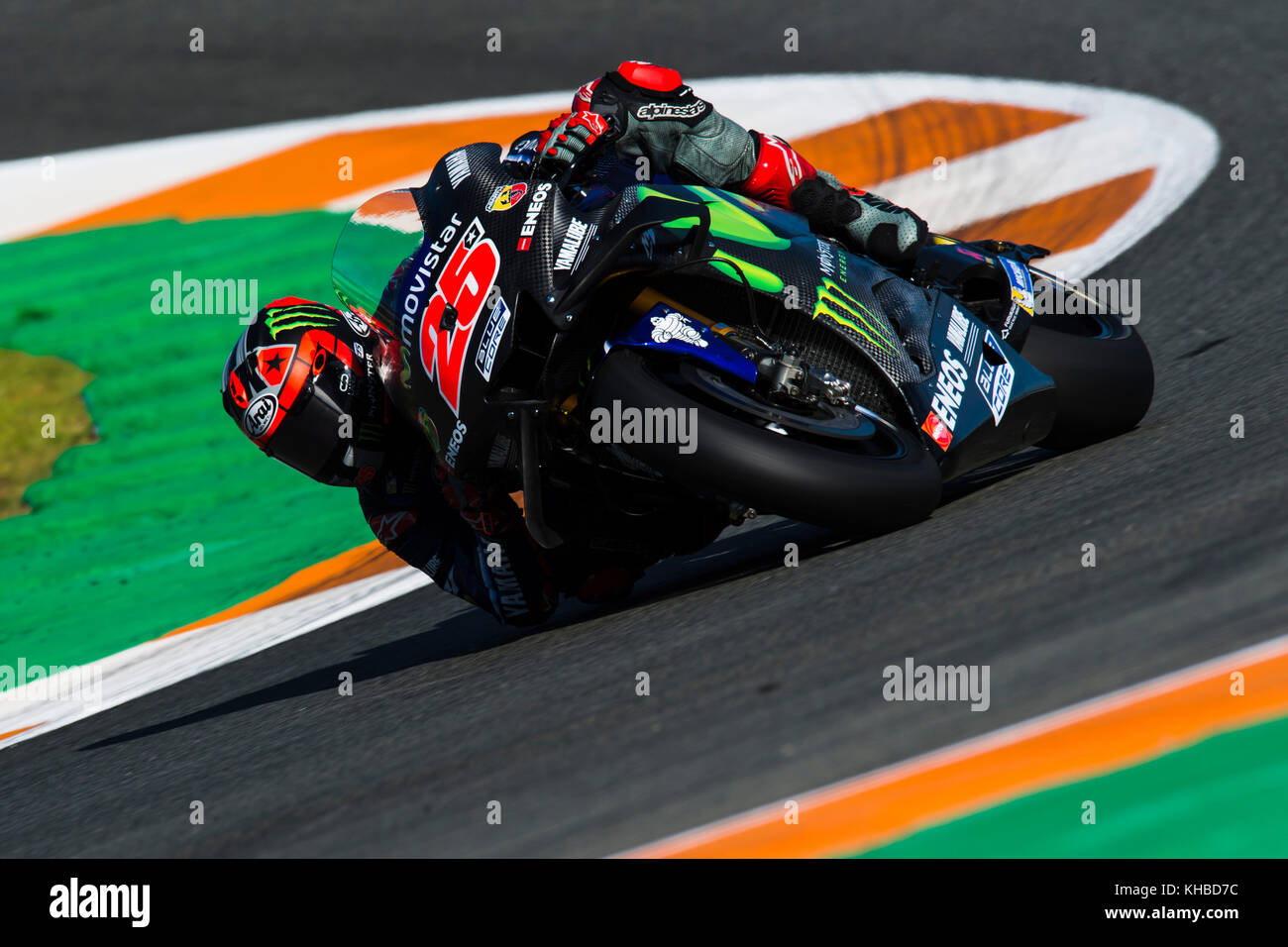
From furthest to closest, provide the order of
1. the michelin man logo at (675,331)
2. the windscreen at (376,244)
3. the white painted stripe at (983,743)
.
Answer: the windscreen at (376,244)
the michelin man logo at (675,331)
the white painted stripe at (983,743)

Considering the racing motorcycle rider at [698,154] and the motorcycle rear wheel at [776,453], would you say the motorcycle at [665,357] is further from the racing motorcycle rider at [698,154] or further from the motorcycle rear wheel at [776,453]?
the racing motorcycle rider at [698,154]

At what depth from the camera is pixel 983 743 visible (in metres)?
2.97

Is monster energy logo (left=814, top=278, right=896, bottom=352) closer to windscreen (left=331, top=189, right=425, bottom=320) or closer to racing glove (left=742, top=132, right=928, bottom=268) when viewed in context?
racing glove (left=742, top=132, right=928, bottom=268)

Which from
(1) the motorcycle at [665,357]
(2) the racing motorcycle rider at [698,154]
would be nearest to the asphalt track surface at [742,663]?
(1) the motorcycle at [665,357]

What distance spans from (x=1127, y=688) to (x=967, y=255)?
2.34 m

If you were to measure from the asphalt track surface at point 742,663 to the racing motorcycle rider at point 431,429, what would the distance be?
0.21m

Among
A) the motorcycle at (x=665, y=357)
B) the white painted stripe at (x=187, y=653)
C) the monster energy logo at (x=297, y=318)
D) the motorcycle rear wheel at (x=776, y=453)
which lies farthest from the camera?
the white painted stripe at (x=187, y=653)
